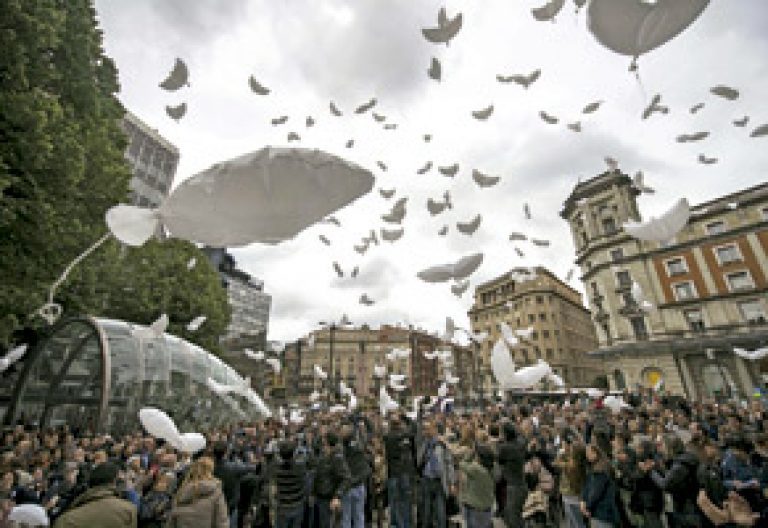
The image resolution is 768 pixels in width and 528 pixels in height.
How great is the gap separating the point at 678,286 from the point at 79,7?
50.0m

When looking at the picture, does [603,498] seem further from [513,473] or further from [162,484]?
[162,484]

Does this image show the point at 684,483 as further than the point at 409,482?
No

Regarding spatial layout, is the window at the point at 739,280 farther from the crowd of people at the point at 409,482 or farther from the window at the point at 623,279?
the crowd of people at the point at 409,482

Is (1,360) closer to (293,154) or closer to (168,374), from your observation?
(168,374)

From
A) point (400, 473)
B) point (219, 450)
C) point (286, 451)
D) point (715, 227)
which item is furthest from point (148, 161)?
point (715, 227)

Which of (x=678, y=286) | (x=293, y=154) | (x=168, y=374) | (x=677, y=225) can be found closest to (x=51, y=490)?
(x=293, y=154)

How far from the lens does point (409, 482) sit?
6309mm

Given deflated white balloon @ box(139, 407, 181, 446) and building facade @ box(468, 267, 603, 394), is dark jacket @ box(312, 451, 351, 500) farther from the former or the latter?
building facade @ box(468, 267, 603, 394)

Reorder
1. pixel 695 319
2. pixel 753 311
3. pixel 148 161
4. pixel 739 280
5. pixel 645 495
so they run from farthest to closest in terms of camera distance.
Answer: pixel 148 161 → pixel 695 319 → pixel 739 280 → pixel 753 311 → pixel 645 495

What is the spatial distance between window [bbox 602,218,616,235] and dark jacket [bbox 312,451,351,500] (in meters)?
47.1

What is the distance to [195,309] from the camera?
19016 millimetres

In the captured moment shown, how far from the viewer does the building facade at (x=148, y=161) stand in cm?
3966

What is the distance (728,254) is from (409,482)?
46.1m

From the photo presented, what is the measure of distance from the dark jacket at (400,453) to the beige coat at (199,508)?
3.45m
